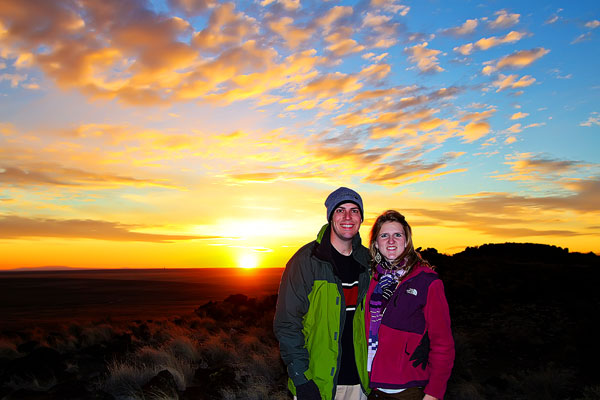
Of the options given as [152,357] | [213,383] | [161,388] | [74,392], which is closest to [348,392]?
[161,388]

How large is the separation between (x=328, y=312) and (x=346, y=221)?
675 mm

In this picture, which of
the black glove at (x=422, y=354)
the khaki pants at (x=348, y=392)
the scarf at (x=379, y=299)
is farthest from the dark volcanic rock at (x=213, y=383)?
the black glove at (x=422, y=354)

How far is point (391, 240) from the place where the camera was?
10.4 feet

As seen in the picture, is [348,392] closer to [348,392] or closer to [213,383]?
[348,392]

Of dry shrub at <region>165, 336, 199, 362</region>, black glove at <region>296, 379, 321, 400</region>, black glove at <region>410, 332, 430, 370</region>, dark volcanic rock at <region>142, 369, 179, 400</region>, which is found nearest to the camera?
black glove at <region>410, 332, 430, 370</region>

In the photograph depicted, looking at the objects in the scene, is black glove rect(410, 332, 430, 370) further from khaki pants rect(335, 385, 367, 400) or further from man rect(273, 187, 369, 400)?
khaki pants rect(335, 385, 367, 400)

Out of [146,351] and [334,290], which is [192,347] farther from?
[334,290]

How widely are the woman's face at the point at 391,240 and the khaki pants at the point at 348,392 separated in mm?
989

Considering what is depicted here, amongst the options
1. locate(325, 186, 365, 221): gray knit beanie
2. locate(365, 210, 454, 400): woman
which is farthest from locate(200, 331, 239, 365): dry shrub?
locate(365, 210, 454, 400): woman

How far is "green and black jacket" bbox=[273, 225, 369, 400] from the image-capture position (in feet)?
10.3

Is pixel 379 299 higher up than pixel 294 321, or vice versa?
pixel 379 299

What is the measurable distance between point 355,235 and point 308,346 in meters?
0.91

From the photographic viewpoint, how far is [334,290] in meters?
3.25

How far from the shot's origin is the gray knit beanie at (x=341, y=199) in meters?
3.44
